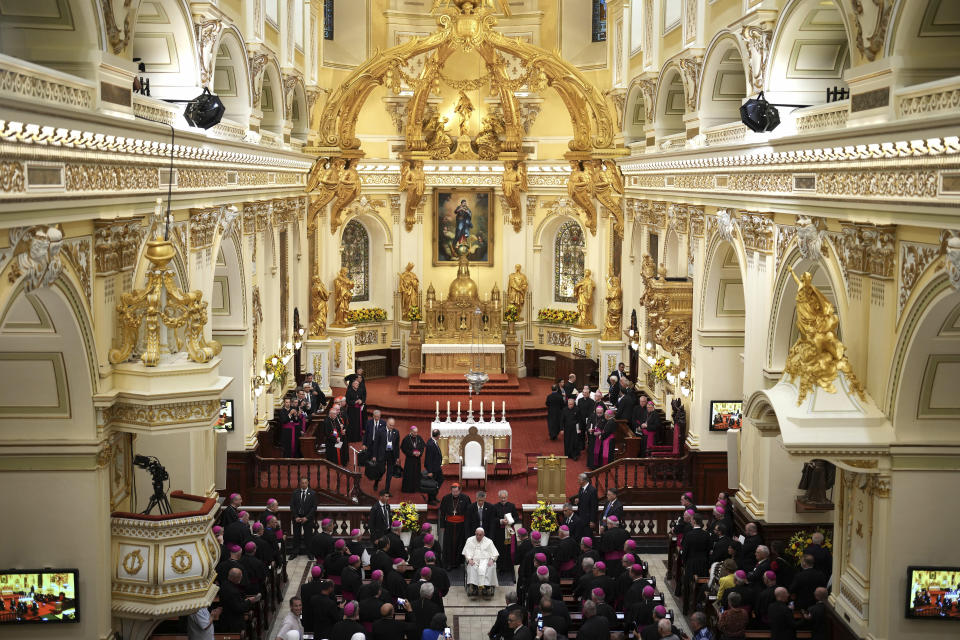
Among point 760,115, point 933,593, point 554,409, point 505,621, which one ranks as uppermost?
point 760,115

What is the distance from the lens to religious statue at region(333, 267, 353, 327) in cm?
2786

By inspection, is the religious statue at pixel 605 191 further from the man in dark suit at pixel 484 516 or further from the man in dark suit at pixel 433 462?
the man in dark suit at pixel 484 516

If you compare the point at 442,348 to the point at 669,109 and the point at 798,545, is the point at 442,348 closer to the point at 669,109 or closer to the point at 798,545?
the point at 669,109

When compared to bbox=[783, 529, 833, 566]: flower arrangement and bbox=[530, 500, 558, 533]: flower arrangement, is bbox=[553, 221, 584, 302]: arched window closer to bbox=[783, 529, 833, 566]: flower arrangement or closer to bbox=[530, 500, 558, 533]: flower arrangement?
bbox=[530, 500, 558, 533]: flower arrangement

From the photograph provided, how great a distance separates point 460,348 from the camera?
94.4 ft

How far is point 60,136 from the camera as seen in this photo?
29.0ft

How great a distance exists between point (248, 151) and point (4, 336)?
736 centimetres

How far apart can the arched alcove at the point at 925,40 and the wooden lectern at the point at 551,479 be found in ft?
30.9

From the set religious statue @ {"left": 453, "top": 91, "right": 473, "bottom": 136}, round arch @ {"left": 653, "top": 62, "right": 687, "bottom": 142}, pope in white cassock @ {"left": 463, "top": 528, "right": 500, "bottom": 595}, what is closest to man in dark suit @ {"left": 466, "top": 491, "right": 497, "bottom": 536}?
pope in white cassock @ {"left": 463, "top": 528, "right": 500, "bottom": 595}

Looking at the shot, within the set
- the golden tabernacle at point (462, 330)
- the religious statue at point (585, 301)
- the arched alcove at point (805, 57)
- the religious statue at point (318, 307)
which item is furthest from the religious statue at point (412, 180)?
the arched alcove at point (805, 57)

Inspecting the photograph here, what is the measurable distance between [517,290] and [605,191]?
4640 mm

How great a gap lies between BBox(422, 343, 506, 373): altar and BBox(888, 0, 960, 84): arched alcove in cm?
1855

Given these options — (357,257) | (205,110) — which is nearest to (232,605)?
(205,110)

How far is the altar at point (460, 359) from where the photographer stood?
2872 cm
